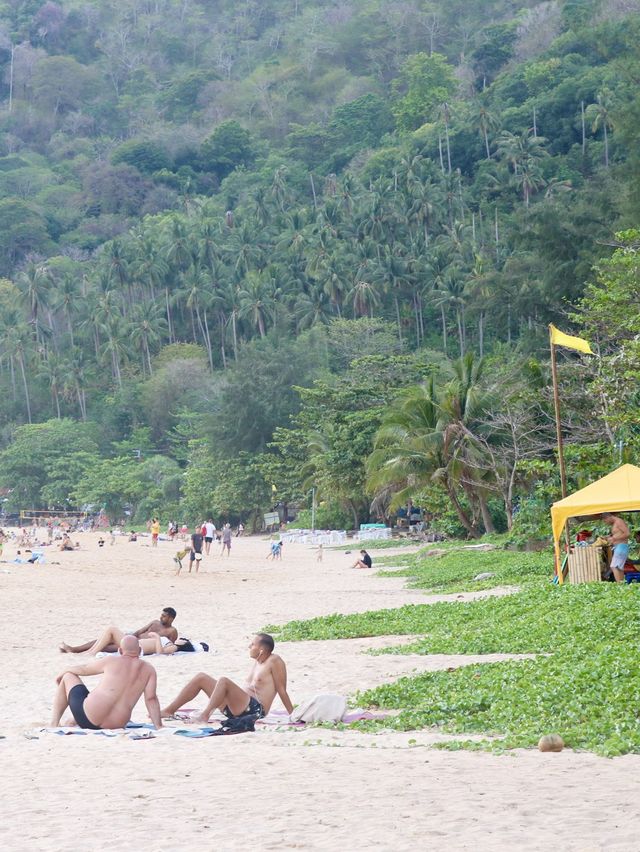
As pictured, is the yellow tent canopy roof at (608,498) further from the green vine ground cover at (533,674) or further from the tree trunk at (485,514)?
the tree trunk at (485,514)

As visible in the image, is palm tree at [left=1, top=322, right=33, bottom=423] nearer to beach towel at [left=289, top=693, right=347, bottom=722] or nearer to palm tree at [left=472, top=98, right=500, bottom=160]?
palm tree at [left=472, top=98, right=500, bottom=160]

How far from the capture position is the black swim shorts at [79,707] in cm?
791

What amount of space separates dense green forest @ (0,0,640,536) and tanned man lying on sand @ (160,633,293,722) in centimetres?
1058

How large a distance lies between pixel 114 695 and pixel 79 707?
25 centimetres

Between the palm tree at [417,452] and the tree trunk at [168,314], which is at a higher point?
the tree trunk at [168,314]

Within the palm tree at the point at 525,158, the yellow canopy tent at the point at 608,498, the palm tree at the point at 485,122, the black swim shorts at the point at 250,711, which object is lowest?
the black swim shorts at the point at 250,711

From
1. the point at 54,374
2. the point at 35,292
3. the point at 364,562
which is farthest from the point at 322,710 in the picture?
the point at 35,292

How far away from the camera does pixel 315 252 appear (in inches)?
2970

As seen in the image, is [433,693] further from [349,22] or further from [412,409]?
[349,22]

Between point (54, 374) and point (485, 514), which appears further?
point (54, 374)

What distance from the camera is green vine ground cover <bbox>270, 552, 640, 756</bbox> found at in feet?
23.1

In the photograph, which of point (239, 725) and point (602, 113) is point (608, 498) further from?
point (602, 113)

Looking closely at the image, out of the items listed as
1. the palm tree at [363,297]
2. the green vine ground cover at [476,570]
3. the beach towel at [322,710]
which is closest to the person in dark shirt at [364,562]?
the green vine ground cover at [476,570]

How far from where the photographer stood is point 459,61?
110 meters
